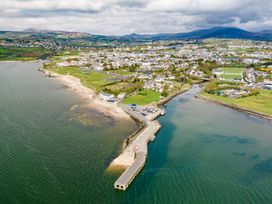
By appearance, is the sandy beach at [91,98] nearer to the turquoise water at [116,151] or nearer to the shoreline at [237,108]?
the turquoise water at [116,151]

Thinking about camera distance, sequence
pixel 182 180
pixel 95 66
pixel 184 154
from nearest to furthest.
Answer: pixel 182 180
pixel 184 154
pixel 95 66

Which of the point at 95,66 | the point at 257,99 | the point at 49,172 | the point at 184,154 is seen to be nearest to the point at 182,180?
the point at 184,154

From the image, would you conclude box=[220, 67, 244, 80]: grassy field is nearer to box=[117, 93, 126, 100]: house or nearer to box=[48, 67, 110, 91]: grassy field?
box=[48, 67, 110, 91]: grassy field

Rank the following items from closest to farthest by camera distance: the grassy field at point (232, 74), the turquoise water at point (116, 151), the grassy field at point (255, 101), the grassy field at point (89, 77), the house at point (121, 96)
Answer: the turquoise water at point (116, 151) → the grassy field at point (255, 101) → the house at point (121, 96) → the grassy field at point (89, 77) → the grassy field at point (232, 74)

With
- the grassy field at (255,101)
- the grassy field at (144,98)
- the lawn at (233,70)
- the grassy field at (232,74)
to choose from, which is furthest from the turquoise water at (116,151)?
the lawn at (233,70)

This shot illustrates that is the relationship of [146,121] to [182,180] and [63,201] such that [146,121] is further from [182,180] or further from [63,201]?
[63,201]

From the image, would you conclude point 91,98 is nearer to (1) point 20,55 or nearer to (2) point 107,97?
(2) point 107,97

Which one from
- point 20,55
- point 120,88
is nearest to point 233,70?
point 120,88
